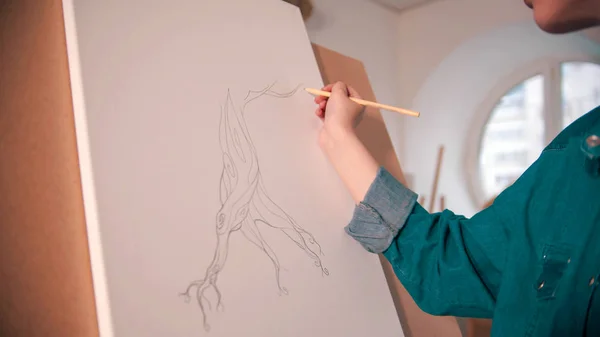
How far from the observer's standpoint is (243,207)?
0.62 metres

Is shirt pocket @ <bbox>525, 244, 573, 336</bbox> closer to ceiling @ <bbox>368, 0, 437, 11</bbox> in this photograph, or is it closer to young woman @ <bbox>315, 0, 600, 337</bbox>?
young woman @ <bbox>315, 0, 600, 337</bbox>

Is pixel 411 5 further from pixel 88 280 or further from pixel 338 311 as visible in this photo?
pixel 88 280

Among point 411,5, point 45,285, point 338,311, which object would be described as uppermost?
point 411,5

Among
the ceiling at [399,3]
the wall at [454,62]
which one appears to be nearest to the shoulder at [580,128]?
the wall at [454,62]

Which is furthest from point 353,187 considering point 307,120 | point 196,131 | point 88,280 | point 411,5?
point 411,5

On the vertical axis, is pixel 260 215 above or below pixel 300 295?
above

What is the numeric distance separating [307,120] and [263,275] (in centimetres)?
32

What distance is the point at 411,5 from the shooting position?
6.23 ft

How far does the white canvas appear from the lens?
50 centimetres

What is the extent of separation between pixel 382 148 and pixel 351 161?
1.11 feet

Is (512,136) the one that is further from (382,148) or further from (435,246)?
(435,246)

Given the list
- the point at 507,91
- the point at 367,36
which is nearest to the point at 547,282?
the point at 367,36

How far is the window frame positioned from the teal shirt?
1.61 m

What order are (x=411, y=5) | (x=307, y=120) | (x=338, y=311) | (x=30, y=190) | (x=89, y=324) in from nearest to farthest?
1. (x=89, y=324)
2. (x=30, y=190)
3. (x=338, y=311)
4. (x=307, y=120)
5. (x=411, y=5)
